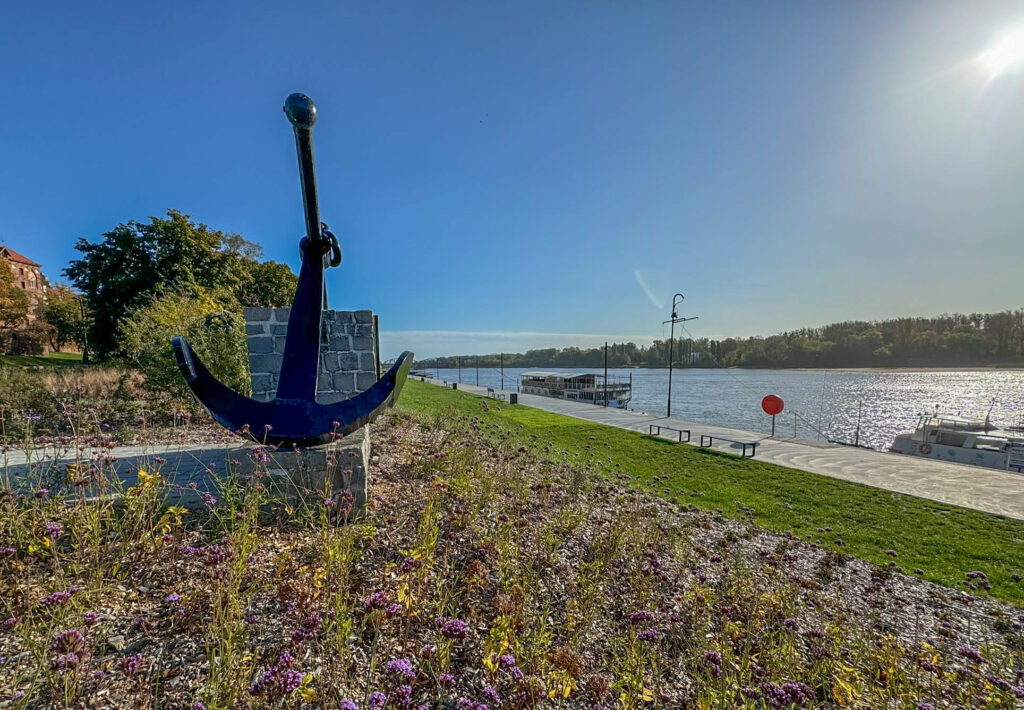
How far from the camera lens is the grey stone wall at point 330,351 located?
17.6ft

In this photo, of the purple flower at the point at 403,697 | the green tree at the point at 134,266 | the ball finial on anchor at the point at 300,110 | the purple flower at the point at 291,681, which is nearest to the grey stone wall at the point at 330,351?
the ball finial on anchor at the point at 300,110

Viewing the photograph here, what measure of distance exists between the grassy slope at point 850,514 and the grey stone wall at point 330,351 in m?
4.84

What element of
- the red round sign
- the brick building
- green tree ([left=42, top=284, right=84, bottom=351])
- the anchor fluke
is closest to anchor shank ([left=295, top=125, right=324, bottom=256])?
the anchor fluke

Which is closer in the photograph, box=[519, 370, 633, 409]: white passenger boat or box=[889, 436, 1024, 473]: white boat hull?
box=[889, 436, 1024, 473]: white boat hull

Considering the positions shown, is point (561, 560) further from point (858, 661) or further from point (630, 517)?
point (858, 661)

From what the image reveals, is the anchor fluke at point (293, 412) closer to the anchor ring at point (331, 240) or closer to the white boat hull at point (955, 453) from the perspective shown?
the anchor ring at point (331, 240)

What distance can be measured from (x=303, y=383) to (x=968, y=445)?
24.1m

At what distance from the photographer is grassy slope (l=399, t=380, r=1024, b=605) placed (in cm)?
483

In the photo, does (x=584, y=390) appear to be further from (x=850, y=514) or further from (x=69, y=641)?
(x=69, y=641)

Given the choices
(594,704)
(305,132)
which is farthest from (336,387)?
(594,704)

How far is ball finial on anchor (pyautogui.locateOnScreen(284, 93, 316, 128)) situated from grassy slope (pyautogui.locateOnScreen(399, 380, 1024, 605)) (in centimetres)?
665

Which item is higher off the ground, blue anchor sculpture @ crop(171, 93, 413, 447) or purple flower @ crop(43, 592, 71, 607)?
blue anchor sculpture @ crop(171, 93, 413, 447)

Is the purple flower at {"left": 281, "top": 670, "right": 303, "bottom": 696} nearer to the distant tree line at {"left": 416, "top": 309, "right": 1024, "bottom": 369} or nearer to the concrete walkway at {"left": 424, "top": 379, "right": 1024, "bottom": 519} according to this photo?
the concrete walkway at {"left": 424, "top": 379, "right": 1024, "bottom": 519}

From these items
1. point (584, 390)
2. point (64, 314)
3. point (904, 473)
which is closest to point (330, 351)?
point (904, 473)
